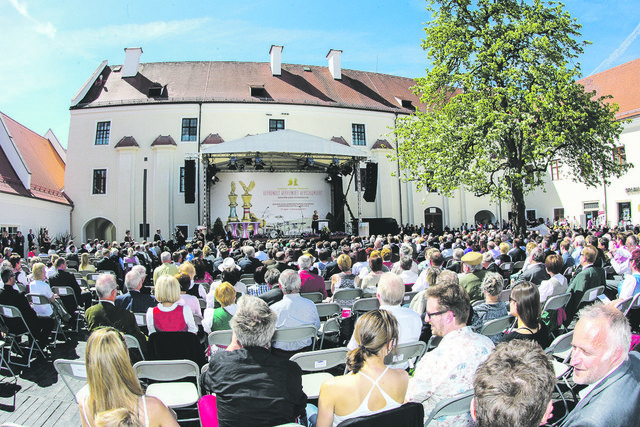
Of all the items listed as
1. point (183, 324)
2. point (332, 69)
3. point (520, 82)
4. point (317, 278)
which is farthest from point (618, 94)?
point (183, 324)

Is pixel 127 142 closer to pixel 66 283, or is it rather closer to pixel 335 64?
pixel 335 64

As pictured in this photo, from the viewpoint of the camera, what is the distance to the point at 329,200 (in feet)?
87.6

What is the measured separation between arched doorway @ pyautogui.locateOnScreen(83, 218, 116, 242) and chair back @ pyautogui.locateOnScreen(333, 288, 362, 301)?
84.4 feet

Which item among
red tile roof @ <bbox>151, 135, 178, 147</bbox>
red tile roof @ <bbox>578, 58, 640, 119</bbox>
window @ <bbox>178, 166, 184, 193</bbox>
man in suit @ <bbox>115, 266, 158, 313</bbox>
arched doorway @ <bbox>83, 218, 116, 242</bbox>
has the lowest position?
man in suit @ <bbox>115, 266, 158, 313</bbox>

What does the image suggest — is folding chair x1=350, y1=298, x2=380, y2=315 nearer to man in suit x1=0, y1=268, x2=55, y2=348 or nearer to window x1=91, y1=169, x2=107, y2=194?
man in suit x1=0, y1=268, x2=55, y2=348

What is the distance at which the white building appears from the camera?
25.8 metres

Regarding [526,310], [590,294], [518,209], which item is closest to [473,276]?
[590,294]

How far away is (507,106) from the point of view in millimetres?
17562

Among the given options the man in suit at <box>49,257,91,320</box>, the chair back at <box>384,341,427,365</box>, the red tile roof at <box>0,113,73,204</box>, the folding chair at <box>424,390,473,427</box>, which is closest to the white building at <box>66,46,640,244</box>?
the red tile roof at <box>0,113,73,204</box>

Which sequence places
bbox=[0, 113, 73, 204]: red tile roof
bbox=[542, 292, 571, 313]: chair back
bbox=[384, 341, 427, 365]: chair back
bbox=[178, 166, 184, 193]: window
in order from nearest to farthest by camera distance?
1. bbox=[384, 341, 427, 365]: chair back
2. bbox=[542, 292, 571, 313]: chair back
3. bbox=[0, 113, 73, 204]: red tile roof
4. bbox=[178, 166, 184, 193]: window

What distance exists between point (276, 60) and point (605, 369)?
1269 inches

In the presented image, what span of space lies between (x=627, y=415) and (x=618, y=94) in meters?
34.0

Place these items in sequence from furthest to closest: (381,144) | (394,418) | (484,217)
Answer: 1. (484,217)
2. (381,144)
3. (394,418)

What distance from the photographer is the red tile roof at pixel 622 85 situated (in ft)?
88.4
